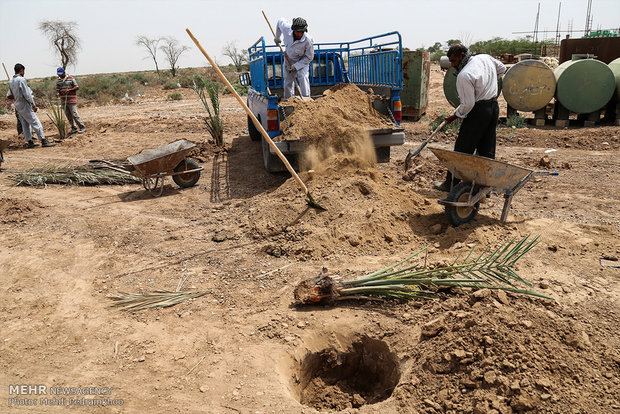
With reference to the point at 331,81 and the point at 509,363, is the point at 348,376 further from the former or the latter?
the point at 331,81

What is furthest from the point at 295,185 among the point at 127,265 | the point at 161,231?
the point at 127,265

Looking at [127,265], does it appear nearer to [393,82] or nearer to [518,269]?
[518,269]

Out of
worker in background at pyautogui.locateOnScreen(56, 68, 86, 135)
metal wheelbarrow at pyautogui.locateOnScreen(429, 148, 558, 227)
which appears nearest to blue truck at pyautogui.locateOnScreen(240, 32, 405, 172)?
metal wheelbarrow at pyautogui.locateOnScreen(429, 148, 558, 227)

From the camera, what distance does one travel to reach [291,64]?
723cm

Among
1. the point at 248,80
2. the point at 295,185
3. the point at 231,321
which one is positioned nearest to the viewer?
the point at 231,321

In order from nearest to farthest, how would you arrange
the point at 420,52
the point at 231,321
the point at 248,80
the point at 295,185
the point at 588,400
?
the point at 588,400 → the point at 231,321 → the point at 295,185 → the point at 248,80 → the point at 420,52

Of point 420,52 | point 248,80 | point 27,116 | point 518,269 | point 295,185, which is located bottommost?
point 518,269

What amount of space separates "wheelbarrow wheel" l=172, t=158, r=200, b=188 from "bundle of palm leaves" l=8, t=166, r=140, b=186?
2.99 ft

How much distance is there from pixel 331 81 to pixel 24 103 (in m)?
7.55

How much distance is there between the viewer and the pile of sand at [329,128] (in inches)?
232

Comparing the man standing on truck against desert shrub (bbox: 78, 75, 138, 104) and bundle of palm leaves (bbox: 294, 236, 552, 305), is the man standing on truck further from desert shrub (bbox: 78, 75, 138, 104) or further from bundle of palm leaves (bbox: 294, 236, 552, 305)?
desert shrub (bbox: 78, 75, 138, 104)

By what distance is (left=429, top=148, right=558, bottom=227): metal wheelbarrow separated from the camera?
4.34m

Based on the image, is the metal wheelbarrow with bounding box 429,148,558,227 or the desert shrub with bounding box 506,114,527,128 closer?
the metal wheelbarrow with bounding box 429,148,558,227

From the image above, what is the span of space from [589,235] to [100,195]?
6.71 metres
